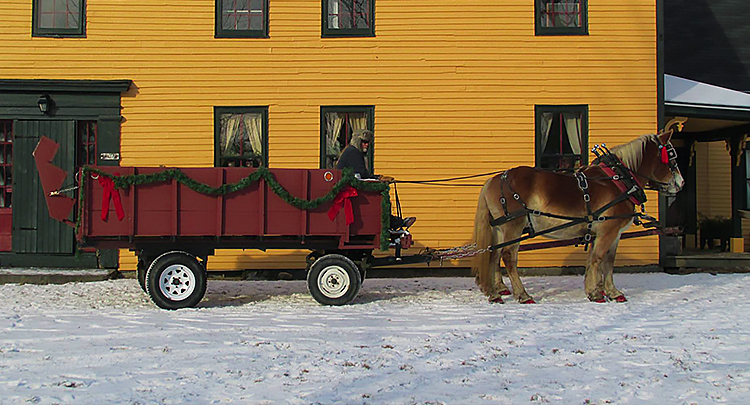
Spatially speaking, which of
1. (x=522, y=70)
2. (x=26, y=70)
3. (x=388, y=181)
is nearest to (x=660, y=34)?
(x=522, y=70)

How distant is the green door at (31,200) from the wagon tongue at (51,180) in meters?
3.57

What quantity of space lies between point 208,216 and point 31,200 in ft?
16.9

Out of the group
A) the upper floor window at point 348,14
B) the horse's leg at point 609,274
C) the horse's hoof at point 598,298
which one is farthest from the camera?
the upper floor window at point 348,14

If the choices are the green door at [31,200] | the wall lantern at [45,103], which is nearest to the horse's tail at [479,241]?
the green door at [31,200]

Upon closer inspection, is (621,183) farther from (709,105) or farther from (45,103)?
(45,103)

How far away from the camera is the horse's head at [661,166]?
28.9 ft

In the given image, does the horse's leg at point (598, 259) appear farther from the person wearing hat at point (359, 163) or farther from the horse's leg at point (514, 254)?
the person wearing hat at point (359, 163)

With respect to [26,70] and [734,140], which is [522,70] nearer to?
[734,140]

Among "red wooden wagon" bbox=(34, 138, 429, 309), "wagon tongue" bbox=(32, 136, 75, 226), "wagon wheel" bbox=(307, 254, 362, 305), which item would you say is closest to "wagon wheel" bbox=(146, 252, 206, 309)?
"red wooden wagon" bbox=(34, 138, 429, 309)

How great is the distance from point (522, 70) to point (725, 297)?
4.98 metres

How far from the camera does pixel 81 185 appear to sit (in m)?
7.68

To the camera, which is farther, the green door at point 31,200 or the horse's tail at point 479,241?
the green door at point 31,200

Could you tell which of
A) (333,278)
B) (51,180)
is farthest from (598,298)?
(51,180)

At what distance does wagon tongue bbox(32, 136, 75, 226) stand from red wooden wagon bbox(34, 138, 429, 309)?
0.04ft
